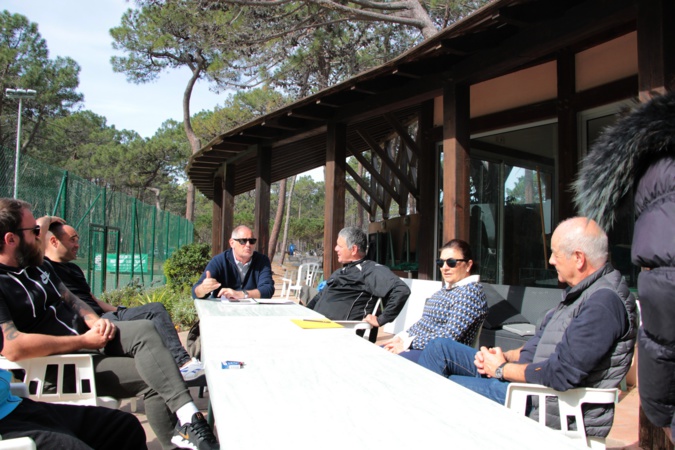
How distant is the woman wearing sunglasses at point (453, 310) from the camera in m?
2.99

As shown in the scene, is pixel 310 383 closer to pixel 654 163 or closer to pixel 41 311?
pixel 654 163

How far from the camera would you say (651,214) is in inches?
61.9

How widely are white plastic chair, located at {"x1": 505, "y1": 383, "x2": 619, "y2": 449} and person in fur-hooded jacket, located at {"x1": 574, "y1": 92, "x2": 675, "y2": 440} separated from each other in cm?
36

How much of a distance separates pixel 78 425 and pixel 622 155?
2054 mm

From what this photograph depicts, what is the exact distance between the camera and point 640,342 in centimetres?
161

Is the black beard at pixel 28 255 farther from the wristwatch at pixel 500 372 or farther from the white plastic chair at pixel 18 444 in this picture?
the wristwatch at pixel 500 372

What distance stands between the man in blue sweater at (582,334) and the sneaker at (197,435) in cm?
112

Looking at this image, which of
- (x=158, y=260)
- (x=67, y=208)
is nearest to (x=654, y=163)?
(x=67, y=208)

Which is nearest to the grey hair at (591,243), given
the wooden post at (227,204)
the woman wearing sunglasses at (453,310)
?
the woman wearing sunglasses at (453,310)

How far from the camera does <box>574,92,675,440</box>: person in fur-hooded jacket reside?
1504 millimetres

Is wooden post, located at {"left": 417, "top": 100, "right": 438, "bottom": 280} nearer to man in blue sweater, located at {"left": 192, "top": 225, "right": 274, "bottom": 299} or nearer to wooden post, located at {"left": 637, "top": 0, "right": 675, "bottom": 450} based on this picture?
man in blue sweater, located at {"left": 192, "top": 225, "right": 274, "bottom": 299}

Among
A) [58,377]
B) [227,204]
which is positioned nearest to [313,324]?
[58,377]

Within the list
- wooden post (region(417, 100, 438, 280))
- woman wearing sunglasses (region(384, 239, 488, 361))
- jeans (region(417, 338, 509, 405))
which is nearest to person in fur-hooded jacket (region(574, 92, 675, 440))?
jeans (region(417, 338, 509, 405))

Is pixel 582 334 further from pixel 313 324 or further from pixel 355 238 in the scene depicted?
pixel 355 238
